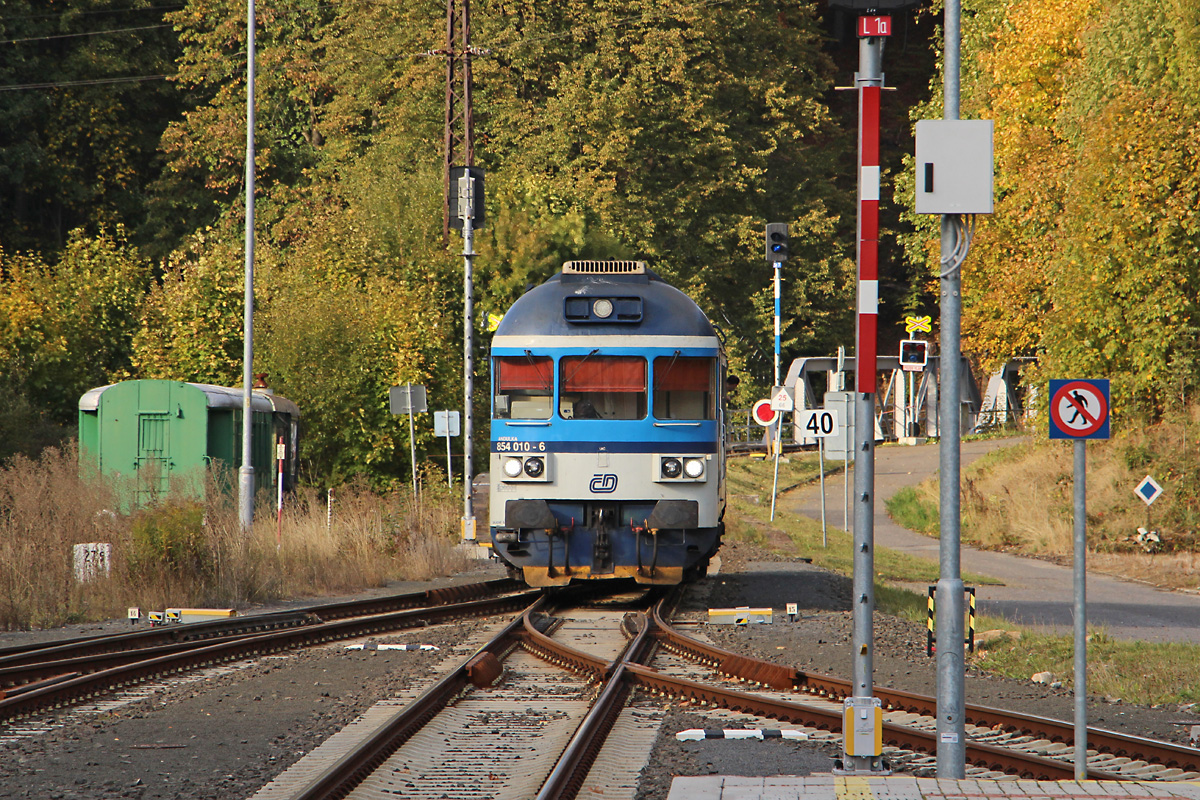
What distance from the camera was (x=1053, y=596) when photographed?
2081 centimetres

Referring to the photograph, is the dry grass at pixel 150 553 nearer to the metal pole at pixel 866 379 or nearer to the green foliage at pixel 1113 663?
the green foliage at pixel 1113 663

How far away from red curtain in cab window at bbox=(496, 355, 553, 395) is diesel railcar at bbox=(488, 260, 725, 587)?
1 centimetres

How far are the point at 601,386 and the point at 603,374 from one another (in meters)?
0.14

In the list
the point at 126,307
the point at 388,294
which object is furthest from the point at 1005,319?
the point at 126,307

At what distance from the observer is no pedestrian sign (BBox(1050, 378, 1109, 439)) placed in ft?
26.9

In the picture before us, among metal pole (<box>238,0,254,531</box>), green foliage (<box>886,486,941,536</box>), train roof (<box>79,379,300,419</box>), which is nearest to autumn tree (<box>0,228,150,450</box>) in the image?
train roof (<box>79,379,300,419</box>)

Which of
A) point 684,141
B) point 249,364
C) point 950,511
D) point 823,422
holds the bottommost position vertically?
point 950,511

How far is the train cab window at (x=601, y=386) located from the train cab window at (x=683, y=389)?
0.68 feet

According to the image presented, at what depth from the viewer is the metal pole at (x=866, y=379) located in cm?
786

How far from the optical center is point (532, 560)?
15.5 m

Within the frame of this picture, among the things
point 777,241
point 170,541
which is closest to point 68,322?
point 777,241

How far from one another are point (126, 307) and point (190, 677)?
27563 mm

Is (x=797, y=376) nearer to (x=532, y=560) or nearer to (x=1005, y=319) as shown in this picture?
(x=1005, y=319)

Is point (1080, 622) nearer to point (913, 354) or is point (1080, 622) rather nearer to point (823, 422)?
point (823, 422)
